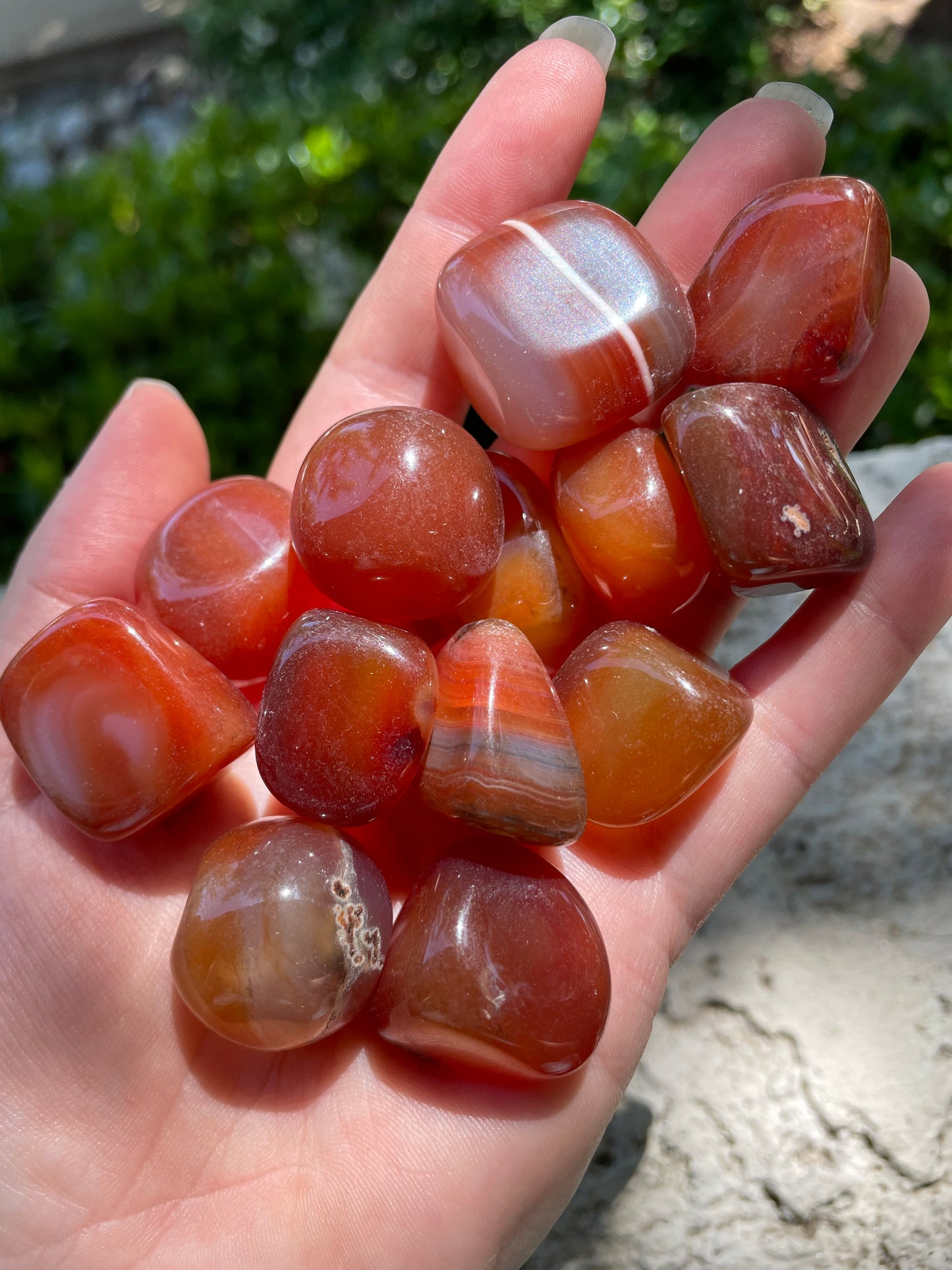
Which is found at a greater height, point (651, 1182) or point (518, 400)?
point (518, 400)

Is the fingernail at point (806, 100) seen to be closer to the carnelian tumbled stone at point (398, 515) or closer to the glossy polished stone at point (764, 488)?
the glossy polished stone at point (764, 488)

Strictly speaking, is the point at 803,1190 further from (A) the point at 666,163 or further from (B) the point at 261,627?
(A) the point at 666,163

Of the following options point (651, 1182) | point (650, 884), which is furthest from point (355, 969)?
point (651, 1182)

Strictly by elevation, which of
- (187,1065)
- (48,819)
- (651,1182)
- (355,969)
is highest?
(48,819)

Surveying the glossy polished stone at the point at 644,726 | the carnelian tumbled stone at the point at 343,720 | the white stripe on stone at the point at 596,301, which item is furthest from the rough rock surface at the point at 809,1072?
the white stripe on stone at the point at 596,301

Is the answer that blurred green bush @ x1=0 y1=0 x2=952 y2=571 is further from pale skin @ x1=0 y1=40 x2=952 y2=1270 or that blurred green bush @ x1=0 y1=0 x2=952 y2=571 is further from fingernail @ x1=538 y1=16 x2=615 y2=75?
pale skin @ x1=0 y1=40 x2=952 y2=1270
